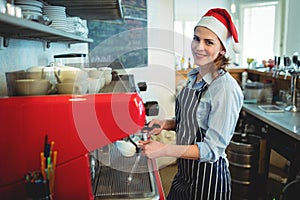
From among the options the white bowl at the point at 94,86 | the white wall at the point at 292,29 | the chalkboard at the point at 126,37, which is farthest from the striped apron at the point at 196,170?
the white wall at the point at 292,29

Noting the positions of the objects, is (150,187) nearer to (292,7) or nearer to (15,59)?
(15,59)

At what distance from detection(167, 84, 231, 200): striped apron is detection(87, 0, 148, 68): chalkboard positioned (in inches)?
61.7

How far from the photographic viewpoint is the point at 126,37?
9.86 feet

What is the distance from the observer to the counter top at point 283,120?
1.77 m

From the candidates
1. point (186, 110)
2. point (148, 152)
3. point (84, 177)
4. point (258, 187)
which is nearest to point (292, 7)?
point (258, 187)

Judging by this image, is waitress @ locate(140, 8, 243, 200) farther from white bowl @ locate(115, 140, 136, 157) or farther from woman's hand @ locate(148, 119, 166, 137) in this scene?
white bowl @ locate(115, 140, 136, 157)

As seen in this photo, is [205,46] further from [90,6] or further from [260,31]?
[260,31]

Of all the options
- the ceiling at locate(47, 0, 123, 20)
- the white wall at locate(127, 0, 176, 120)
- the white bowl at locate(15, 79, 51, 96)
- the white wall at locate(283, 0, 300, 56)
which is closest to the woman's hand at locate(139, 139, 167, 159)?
the white bowl at locate(15, 79, 51, 96)

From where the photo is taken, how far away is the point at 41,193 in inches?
25.2

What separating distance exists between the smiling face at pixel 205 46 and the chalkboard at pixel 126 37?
63.5 inches

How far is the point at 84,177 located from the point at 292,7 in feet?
12.4

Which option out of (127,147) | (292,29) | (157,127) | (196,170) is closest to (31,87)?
(127,147)

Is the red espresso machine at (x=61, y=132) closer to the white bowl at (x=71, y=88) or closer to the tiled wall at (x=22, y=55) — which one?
the white bowl at (x=71, y=88)

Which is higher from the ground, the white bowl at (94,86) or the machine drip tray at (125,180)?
the white bowl at (94,86)
